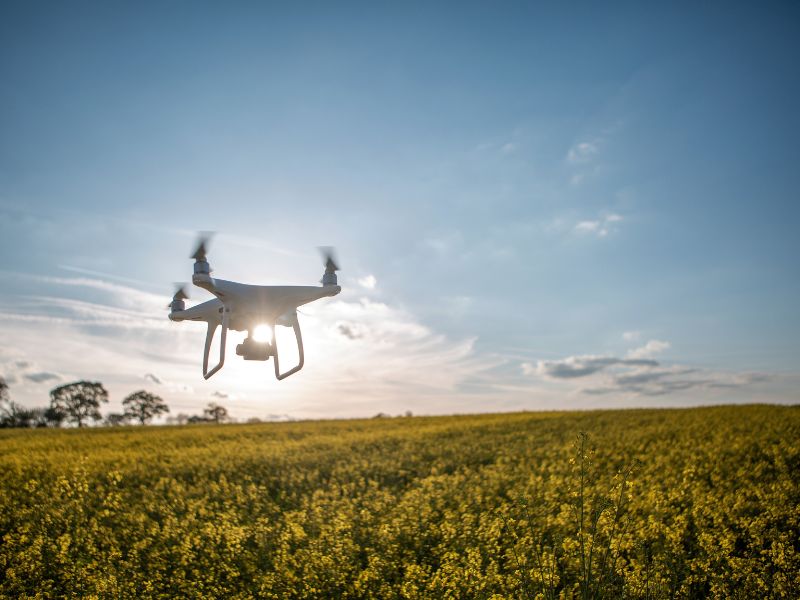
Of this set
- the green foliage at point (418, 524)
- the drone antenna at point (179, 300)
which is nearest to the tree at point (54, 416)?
the green foliage at point (418, 524)

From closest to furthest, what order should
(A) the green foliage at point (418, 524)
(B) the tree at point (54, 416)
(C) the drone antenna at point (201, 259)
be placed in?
1. (C) the drone antenna at point (201, 259)
2. (A) the green foliage at point (418, 524)
3. (B) the tree at point (54, 416)

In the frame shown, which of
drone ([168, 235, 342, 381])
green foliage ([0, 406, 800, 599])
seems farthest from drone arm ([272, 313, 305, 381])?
green foliage ([0, 406, 800, 599])

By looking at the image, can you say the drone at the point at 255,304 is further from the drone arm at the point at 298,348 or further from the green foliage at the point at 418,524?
the green foliage at the point at 418,524

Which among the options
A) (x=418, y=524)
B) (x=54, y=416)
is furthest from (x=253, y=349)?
(x=54, y=416)

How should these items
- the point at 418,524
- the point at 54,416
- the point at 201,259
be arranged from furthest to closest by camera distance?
the point at 54,416 < the point at 418,524 < the point at 201,259

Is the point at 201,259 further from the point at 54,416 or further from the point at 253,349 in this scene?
the point at 54,416

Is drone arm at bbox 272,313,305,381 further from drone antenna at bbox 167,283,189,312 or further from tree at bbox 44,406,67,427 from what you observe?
tree at bbox 44,406,67,427
